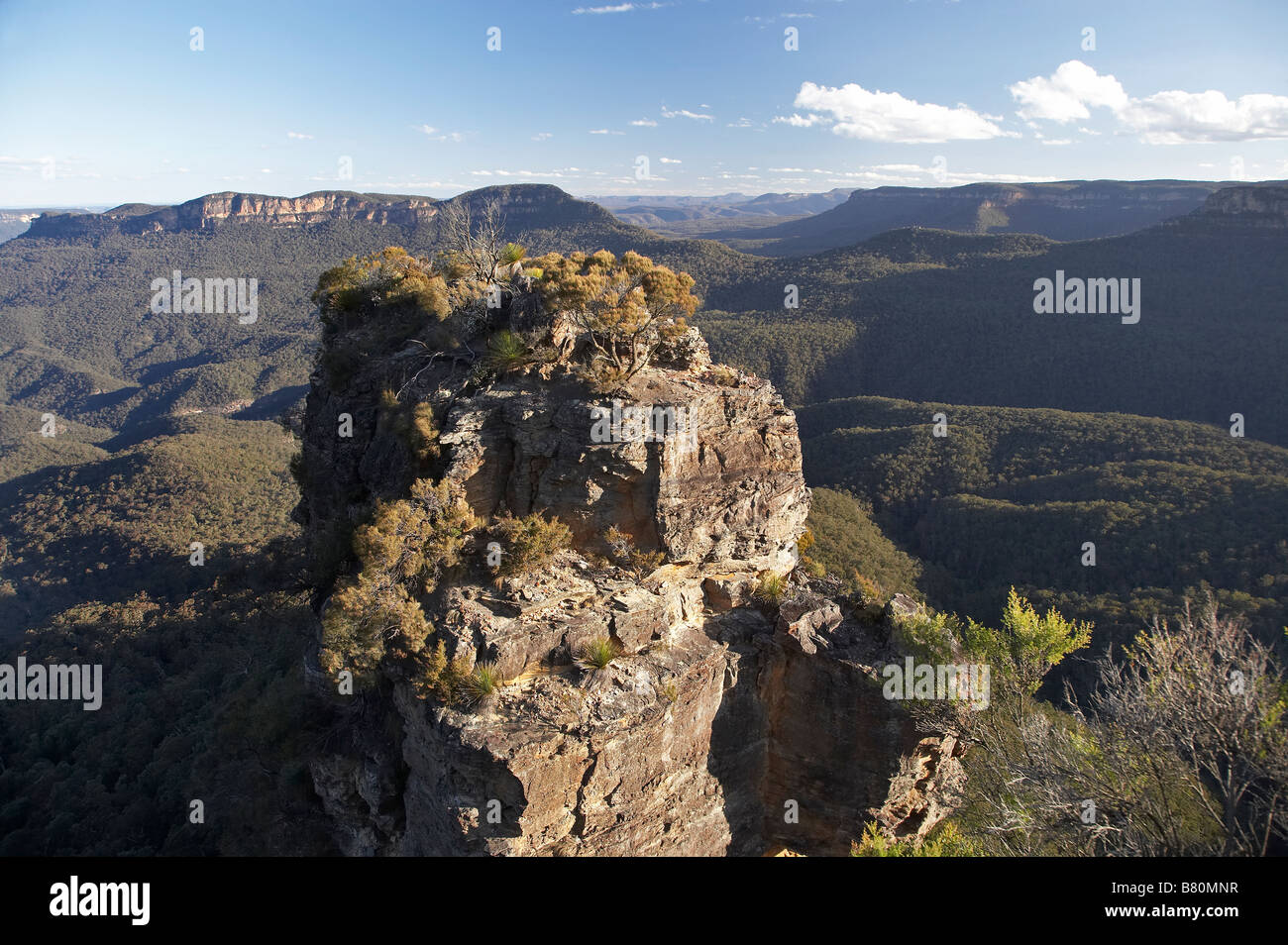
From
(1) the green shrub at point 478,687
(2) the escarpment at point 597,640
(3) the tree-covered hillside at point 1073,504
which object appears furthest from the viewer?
(3) the tree-covered hillside at point 1073,504

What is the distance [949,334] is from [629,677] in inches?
4066

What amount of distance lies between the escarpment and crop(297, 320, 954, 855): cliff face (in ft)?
0.16

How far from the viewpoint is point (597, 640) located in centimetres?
1334

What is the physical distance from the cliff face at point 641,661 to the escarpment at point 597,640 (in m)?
0.05

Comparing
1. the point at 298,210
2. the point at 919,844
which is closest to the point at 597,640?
the point at 919,844

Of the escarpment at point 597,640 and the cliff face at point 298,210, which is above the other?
the cliff face at point 298,210

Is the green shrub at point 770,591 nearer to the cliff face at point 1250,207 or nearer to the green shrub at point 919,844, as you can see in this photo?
the green shrub at point 919,844

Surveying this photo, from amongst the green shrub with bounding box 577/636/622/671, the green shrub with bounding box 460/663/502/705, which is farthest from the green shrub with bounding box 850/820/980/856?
the green shrub with bounding box 460/663/502/705

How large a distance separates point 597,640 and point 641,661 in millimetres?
1066

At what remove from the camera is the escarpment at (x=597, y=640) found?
12.4 metres

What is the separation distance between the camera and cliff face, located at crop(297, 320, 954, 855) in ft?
41.0

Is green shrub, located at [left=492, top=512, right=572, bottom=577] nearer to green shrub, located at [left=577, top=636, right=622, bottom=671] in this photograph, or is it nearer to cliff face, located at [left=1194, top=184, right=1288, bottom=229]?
green shrub, located at [left=577, top=636, right=622, bottom=671]

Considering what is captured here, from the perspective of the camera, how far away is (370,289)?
20.0m

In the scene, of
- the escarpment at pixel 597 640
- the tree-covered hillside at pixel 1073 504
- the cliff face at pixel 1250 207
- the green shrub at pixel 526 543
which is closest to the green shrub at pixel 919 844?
the escarpment at pixel 597 640
